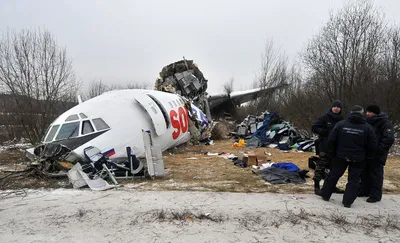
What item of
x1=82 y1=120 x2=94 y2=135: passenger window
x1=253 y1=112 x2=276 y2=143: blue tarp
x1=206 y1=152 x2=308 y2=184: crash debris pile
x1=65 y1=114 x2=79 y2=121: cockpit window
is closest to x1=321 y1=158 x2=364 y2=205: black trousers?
x1=206 y1=152 x2=308 y2=184: crash debris pile

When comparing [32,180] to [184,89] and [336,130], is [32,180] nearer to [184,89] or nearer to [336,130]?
[336,130]

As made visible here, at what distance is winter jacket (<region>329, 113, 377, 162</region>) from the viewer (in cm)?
A: 532

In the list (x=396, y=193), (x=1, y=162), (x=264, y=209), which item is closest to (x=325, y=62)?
(x=396, y=193)

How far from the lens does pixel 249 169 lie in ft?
29.7

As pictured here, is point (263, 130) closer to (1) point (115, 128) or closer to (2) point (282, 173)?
(2) point (282, 173)

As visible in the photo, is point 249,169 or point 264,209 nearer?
point 264,209

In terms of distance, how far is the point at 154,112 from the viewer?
10.8 m

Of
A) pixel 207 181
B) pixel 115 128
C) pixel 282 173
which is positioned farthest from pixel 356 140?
pixel 115 128

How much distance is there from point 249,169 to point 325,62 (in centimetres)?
1111

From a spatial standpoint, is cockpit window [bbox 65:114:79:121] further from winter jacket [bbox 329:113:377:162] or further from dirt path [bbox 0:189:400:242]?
winter jacket [bbox 329:113:377:162]

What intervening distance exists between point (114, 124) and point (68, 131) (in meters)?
1.38

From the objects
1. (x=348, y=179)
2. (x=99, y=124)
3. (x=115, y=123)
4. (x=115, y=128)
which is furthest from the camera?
(x=115, y=123)

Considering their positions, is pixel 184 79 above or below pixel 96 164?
above

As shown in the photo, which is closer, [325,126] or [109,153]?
[325,126]
